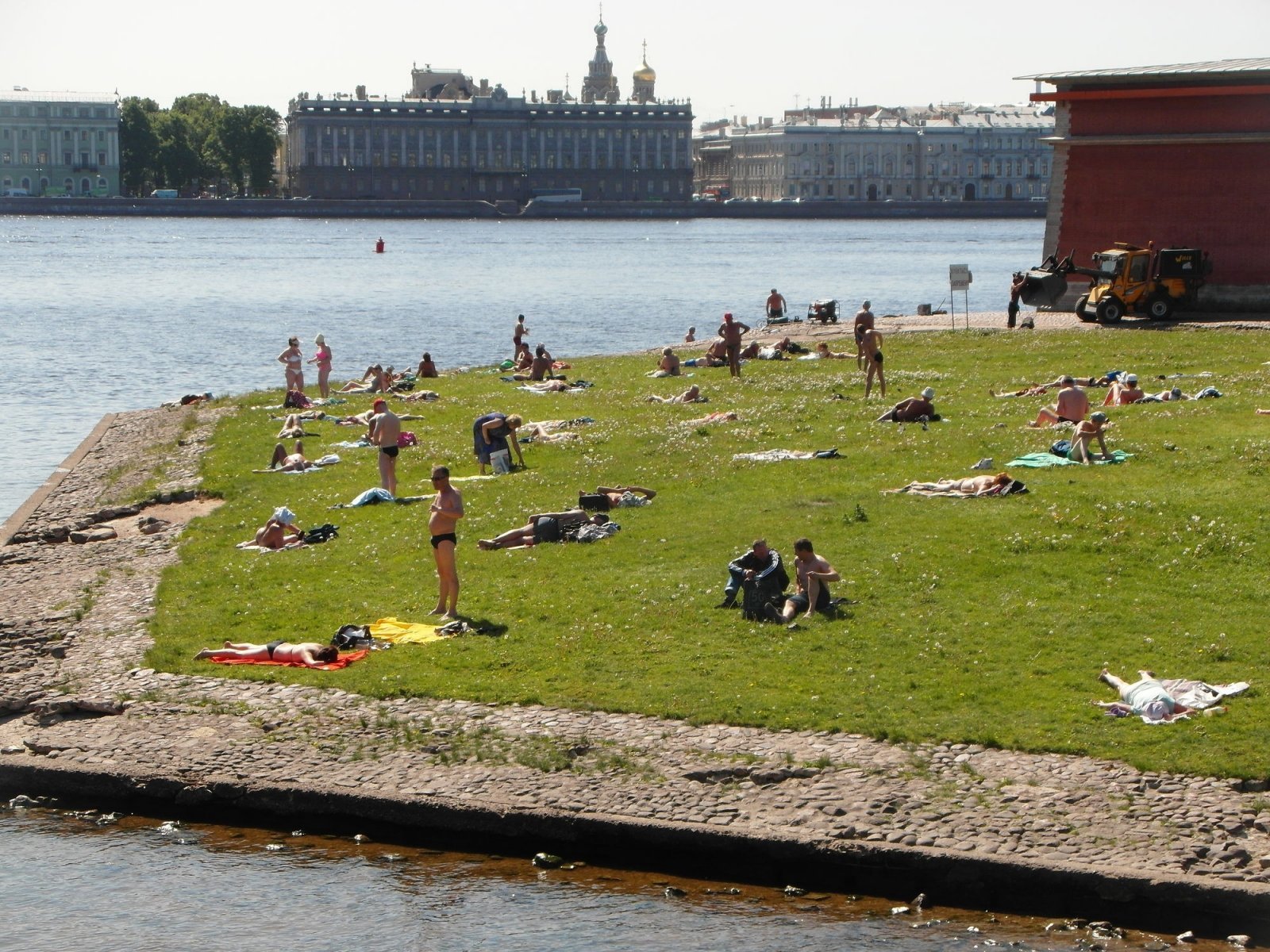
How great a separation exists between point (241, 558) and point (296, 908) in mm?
9269

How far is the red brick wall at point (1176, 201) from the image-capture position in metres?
47.2

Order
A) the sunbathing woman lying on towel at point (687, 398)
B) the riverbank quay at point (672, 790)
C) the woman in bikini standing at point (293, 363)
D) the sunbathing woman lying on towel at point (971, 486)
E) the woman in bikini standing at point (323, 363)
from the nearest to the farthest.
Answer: the riverbank quay at point (672, 790), the sunbathing woman lying on towel at point (971, 486), the sunbathing woman lying on towel at point (687, 398), the woman in bikini standing at point (293, 363), the woman in bikini standing at point (323, 363)

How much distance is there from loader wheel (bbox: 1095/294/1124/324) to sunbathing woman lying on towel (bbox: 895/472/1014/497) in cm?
2295

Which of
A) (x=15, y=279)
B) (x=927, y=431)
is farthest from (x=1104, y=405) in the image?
(x=15, y=279)

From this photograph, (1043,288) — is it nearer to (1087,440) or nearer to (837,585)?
(1087,440)

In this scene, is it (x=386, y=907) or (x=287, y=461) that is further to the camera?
(x=287, y=461)

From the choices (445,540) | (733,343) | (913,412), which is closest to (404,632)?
(445,540)

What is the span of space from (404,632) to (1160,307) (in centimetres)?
3170

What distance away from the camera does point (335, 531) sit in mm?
22375

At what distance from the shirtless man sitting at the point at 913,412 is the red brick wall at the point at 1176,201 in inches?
896

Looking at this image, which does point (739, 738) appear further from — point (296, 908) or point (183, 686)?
point (183, 686)

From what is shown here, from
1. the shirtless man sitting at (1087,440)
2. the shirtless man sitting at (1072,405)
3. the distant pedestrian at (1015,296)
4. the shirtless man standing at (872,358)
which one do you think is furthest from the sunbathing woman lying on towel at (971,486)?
the distant pedestrian at (1015,296)

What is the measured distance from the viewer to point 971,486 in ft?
71.3

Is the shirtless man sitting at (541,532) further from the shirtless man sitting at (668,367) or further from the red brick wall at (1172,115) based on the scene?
the red brick wall at (1172,115)
